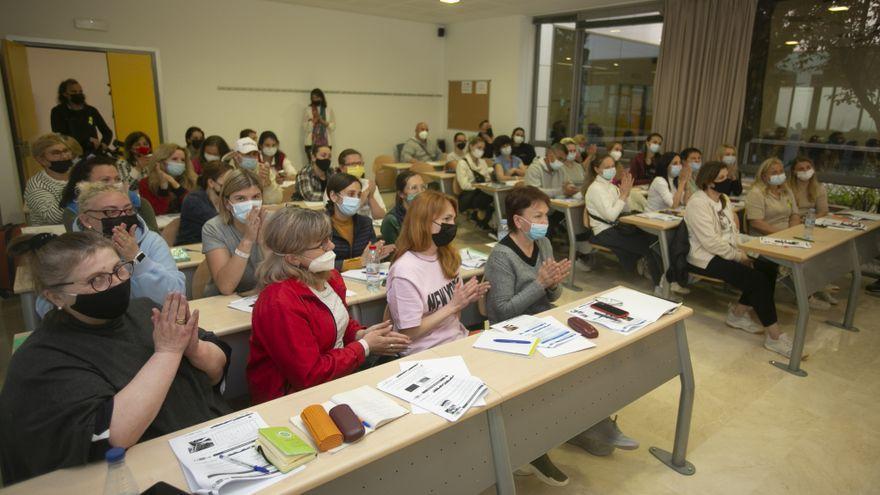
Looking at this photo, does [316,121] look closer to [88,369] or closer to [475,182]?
[475,182]

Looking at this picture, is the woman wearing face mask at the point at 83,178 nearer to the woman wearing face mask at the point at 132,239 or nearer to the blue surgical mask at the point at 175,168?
the woman wearing face mask at the point at 132,239

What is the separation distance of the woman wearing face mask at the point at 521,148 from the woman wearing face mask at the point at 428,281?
5.83m

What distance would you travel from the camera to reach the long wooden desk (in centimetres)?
124

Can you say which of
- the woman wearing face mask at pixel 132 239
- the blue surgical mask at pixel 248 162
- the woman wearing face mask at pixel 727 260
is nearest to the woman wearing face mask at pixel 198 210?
the woman wearing face mask at pixel 132 239

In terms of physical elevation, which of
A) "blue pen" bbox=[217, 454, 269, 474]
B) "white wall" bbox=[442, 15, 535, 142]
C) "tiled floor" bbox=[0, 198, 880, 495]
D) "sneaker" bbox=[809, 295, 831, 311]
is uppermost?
"white wall" bbox=[442, 15, 535, 142]

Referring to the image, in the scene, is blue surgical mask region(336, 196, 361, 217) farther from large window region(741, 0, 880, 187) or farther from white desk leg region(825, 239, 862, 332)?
large window region(741, 0, 880, 187)

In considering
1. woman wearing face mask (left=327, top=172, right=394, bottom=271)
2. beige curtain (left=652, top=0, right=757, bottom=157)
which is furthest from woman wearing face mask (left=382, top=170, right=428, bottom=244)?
beige curtain (left=652, top=0, right=757, bottom=157)

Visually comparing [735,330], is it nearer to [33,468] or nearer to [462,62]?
[33,468]

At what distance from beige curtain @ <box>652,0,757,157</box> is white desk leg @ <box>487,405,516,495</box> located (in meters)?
6.08

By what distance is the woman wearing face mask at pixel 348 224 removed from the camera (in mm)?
3229

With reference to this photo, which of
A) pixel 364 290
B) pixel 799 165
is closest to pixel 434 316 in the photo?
pixel 364 290

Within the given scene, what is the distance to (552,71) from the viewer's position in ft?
28.9

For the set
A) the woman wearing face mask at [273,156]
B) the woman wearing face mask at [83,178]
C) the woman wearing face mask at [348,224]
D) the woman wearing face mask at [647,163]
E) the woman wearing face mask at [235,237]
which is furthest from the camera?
the woman wearing face mask at [647,163]

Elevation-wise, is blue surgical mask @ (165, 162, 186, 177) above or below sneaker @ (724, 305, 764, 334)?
above
